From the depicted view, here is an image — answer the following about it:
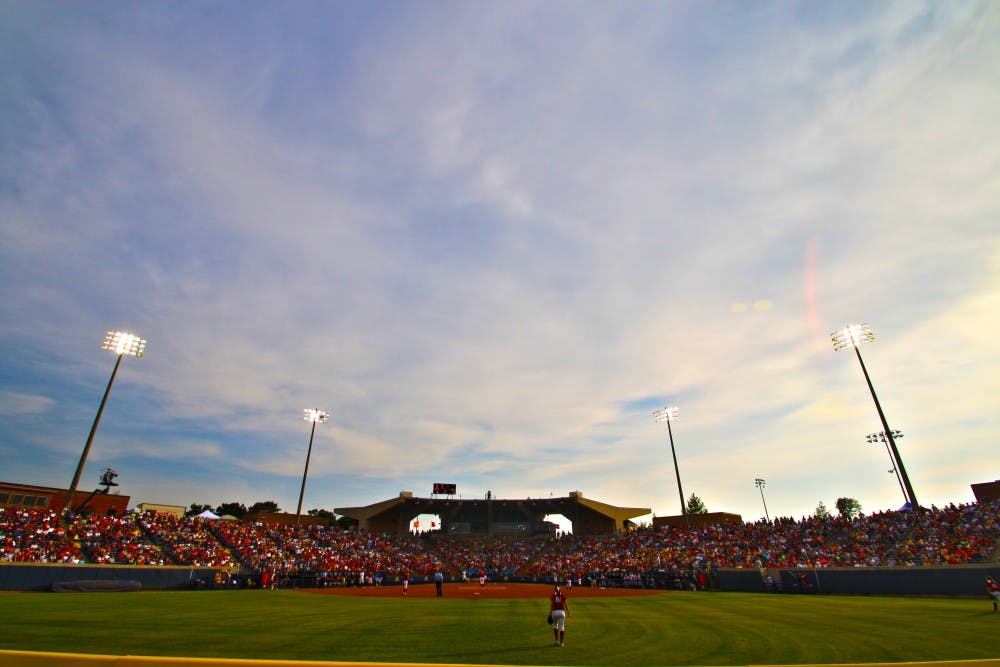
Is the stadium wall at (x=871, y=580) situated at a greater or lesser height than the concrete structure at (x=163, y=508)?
lesser

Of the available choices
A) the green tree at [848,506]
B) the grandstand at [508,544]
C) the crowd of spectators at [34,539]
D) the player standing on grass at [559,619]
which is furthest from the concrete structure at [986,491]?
the green tree at [848,506]

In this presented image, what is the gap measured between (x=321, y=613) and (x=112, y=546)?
92.7 ft

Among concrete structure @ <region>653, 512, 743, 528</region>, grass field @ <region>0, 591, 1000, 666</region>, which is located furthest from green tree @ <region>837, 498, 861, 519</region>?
grass field @ <region>0, 591, 1000, 666</region>

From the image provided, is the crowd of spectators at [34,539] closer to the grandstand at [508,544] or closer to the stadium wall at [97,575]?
the grandstand at [508,544]

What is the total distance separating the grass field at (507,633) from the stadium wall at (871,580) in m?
8.14

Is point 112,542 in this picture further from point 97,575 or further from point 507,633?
point 507,633

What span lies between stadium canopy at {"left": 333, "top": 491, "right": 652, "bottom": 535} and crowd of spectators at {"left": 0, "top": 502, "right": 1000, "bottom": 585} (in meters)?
3.59

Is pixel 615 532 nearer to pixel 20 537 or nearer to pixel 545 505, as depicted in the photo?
pixel 545 505

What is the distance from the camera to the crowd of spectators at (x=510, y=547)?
34.8 meters

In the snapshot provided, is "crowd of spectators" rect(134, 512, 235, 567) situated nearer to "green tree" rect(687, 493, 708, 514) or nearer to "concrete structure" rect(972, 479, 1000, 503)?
"concrete structure" rect(972, 479, 1000, 503)

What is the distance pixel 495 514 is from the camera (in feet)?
243

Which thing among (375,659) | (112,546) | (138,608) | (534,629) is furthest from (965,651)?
(112,546)

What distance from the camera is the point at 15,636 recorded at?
12812mm

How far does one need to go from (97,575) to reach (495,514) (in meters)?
50.3
